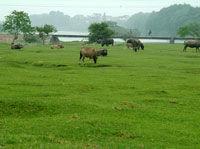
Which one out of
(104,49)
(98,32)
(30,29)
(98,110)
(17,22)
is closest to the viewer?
(98,110)

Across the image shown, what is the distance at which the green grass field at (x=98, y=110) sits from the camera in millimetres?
14238

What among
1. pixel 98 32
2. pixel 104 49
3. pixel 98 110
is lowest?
pixel 98 32

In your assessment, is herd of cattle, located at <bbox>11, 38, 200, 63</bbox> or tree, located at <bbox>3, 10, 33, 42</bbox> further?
tree, located at <bbox>3, 10, 33, 42</bbox>

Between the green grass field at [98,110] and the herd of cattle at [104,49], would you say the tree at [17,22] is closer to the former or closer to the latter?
the herd of cattle at [104,49]

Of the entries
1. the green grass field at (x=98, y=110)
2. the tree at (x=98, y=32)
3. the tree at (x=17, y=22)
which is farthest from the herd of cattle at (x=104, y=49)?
the tree at (x=17, y=22)

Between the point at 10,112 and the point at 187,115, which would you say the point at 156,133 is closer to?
the point at 187,115

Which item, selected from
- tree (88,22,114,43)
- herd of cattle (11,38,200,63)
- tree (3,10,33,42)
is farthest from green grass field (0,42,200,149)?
tree (88,22,114,43)

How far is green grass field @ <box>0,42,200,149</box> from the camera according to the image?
46.7 ft

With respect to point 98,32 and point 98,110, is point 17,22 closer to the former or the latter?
point 98,32

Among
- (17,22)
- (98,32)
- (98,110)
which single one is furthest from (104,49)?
(98,32)

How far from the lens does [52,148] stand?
12.6 m

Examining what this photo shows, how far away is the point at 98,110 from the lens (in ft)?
60.9

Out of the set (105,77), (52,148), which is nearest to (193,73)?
(105,77)

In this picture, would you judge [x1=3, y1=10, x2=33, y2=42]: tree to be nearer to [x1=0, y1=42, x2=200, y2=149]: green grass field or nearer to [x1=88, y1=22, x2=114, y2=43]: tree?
[x1=88, y1=22, x2=114, y2=43]: tree
